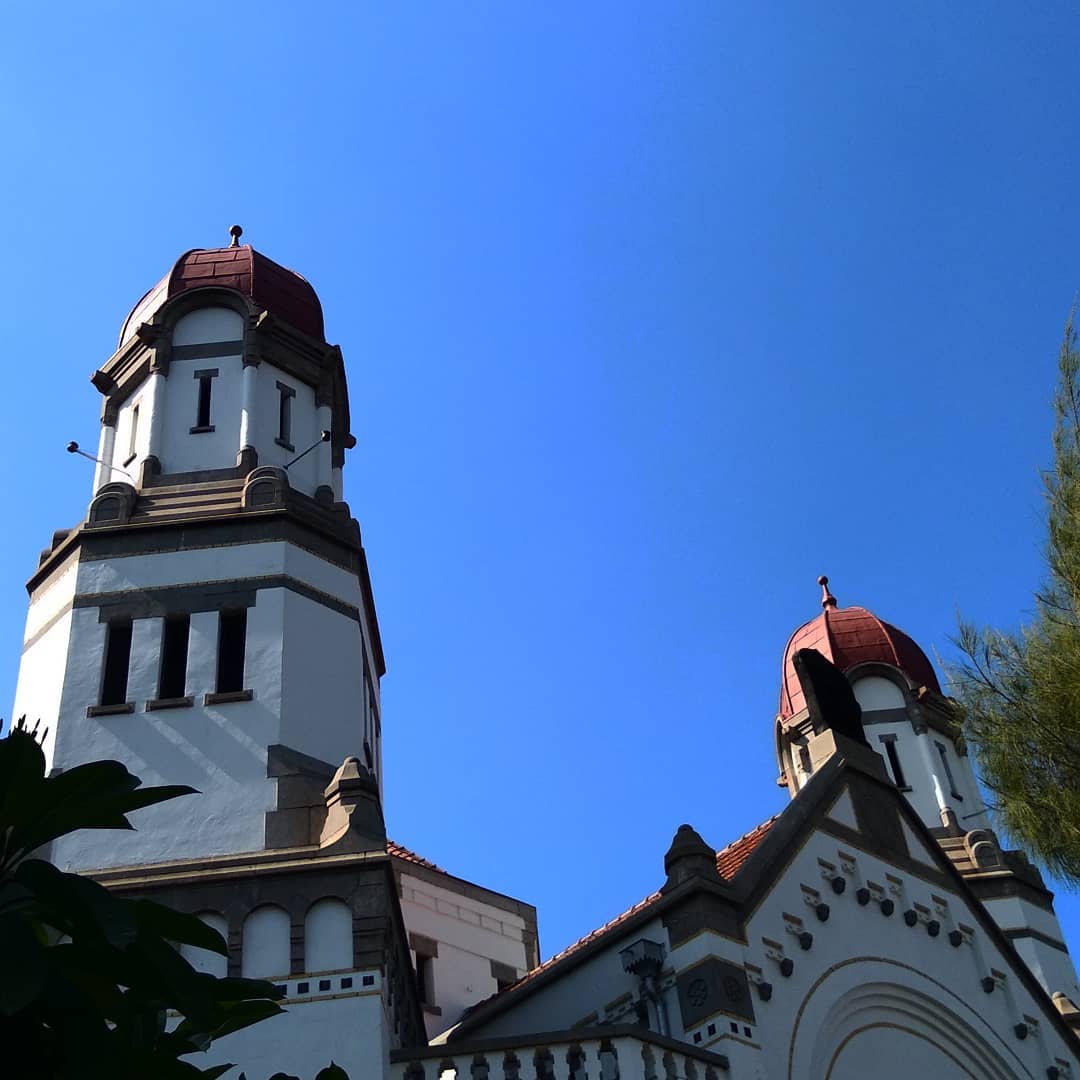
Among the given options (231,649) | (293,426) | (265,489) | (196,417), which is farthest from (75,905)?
(293,426)

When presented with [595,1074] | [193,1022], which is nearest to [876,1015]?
[595,1074]

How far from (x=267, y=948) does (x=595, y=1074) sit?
3.80 meters

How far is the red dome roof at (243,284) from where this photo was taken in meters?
24.5

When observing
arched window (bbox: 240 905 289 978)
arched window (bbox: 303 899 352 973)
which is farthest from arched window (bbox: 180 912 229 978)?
arched window (bbox: 303 899 352 973)

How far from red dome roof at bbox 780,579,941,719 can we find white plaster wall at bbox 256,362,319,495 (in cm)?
1342

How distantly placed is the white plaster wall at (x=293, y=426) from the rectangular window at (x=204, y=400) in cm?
74

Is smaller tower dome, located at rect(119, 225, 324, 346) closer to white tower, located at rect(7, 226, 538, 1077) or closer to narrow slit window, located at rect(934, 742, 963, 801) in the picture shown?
white tower, located at rect(7, 226, 538, 1077)

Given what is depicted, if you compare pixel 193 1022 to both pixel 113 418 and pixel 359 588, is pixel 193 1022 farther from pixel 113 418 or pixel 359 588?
pixel 113 418

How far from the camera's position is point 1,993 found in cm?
666

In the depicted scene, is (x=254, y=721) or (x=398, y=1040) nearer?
(x=398, y=1040)

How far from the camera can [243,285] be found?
24531 mm

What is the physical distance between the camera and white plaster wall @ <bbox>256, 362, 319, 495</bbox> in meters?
22.7

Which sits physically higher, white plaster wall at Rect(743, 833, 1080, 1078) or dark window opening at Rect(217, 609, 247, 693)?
dark window opening at Rect(217, 609, 247, 693)

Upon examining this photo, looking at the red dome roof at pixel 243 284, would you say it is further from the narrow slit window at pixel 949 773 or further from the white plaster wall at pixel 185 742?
the narrow slit window at pixel 949 773
